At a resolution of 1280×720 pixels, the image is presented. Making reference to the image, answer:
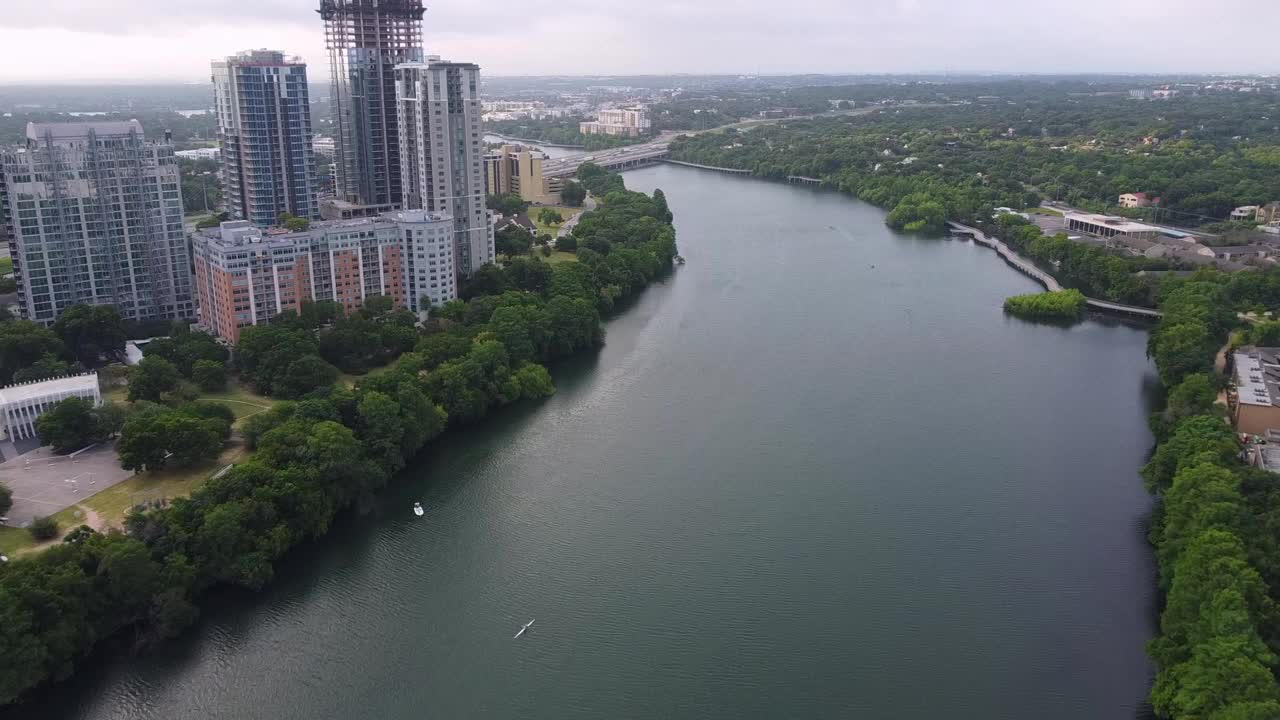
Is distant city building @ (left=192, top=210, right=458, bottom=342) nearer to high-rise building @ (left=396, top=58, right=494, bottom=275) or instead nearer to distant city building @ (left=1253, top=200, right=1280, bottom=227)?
high-rise building @ (left=396, top=58, right=494, bottom=275)

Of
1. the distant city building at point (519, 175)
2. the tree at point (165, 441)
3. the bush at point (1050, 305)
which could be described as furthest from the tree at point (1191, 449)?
the distant city building at point (519, 175)

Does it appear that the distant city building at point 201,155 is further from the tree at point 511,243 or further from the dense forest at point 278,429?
the dense forest at point 278,429

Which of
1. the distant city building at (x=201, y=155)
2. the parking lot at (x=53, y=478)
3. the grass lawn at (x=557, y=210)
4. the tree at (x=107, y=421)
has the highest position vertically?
the distant city building at (x=201, y=155)

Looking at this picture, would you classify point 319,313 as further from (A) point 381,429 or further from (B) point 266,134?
(B) point 266,134

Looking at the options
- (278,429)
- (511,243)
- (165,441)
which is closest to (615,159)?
(511,243)

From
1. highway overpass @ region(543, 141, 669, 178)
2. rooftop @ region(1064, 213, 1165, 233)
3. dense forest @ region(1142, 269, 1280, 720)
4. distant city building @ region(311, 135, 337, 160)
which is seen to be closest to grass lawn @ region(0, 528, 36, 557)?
dense forest @ region(1142, 269, 1280, 720)

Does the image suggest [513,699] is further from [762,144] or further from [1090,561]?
[762,144]
